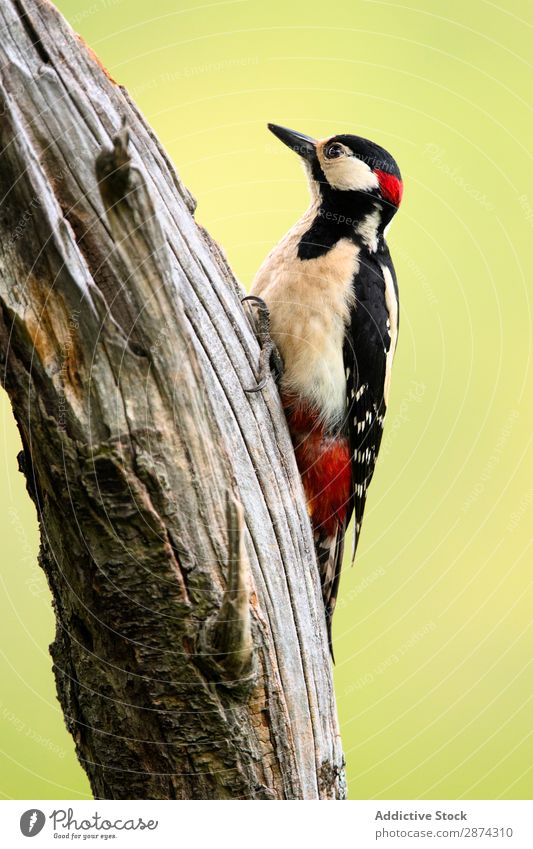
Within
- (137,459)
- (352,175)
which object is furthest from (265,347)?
(352,175)

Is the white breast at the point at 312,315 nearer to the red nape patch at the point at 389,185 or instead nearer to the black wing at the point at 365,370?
the black wing at the point at 365,370

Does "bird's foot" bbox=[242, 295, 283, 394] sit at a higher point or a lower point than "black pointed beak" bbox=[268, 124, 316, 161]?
lower

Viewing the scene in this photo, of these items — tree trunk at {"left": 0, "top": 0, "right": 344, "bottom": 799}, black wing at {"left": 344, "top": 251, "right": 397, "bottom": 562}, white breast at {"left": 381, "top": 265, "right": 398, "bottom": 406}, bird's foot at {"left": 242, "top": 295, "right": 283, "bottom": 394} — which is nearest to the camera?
tree trunk at {"left": 0, "top": 0, "right": 344, "bottom": 799}

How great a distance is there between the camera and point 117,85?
235cm

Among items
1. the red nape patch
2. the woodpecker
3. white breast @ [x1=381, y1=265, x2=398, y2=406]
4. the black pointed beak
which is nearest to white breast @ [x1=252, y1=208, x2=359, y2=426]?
the woodpecker

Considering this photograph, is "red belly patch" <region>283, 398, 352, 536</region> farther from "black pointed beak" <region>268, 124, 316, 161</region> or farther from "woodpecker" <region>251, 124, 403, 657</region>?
"black pointed beak" <region>268, 124, 316, 161</region>

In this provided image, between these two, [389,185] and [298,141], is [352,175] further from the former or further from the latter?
[298,141]

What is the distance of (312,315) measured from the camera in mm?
3123

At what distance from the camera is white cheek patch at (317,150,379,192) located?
3.48m

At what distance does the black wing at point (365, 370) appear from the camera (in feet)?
10.6

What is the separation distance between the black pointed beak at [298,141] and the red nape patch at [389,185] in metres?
0.32

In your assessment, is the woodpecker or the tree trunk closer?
the tree trunk

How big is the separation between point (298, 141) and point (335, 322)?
2.99ft
